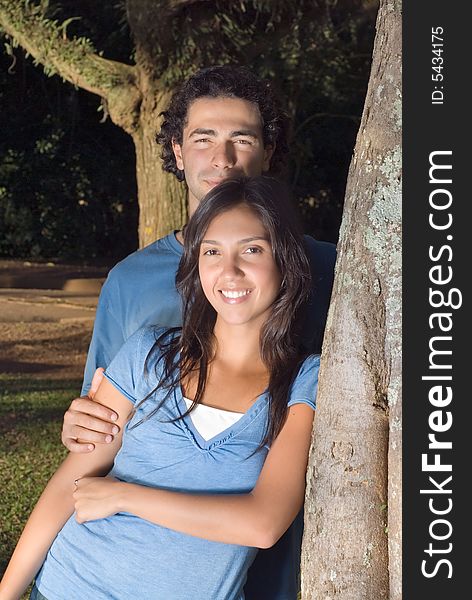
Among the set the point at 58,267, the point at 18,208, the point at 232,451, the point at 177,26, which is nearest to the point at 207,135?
the point at 232,451

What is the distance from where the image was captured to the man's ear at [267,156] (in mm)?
3061

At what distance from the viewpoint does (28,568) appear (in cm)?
242

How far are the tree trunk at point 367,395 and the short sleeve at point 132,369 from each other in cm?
41

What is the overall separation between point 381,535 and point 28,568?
2.62ft

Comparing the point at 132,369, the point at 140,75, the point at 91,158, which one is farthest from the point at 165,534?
the point at 91,158

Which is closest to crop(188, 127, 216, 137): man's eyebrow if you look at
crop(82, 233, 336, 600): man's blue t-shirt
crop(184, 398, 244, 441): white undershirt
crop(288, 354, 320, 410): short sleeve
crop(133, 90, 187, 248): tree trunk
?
crop(82, 233, 336, 600): man's blue t-shirt

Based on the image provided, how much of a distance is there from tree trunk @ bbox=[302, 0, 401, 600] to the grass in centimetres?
290

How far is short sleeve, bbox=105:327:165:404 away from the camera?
2424 millimetres

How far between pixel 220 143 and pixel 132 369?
2.52 ft

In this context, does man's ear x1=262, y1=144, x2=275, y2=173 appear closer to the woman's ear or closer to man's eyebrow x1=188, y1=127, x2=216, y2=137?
the woman's ear

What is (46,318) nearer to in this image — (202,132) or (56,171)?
(56,171)

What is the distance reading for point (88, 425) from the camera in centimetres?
248

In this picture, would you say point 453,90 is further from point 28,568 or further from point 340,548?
point 28,568

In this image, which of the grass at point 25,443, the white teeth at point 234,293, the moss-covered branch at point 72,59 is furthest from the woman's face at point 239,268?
the moss-covered branch at point 72,59
